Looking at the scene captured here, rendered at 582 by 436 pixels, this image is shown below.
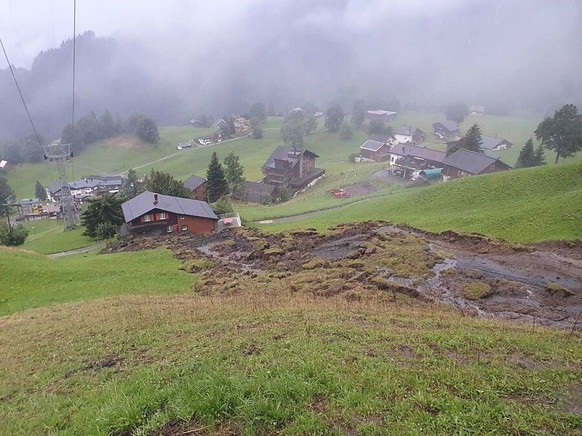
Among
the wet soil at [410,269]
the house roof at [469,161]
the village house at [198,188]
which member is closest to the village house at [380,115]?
the house roof at [469,161]

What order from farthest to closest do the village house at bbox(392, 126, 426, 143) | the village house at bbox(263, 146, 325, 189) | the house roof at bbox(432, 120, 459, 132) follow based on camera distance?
the house roof at bbox(432, 120, 459, 132) < the village house at bbox(392, 126, 426, 143) < the village house at bbox(263, 146, 325, 189)

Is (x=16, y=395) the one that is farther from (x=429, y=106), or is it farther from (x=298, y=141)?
(x=429, y=106)

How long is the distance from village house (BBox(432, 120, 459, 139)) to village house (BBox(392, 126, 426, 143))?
21.9ft

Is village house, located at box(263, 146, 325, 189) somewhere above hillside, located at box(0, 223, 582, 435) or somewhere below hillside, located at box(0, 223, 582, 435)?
below

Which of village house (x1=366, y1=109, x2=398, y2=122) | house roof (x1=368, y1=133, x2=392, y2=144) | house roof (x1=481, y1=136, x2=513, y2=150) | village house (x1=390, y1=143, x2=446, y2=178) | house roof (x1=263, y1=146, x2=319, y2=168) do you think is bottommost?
house roof (x1=481, y1=136, x2=513, y2=150)

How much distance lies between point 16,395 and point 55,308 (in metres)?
12.3

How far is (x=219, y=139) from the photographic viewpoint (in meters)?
163

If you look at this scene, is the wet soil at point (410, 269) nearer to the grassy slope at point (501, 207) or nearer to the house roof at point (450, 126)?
the grassy slope at point (501, 207)

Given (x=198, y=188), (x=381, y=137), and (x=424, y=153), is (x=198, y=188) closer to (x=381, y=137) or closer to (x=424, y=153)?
(x=424, y=153)

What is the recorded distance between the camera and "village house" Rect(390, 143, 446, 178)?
8469 cm

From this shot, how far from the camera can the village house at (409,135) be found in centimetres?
13250

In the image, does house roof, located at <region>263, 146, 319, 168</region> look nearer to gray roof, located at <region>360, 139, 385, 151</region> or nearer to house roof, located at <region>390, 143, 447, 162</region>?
house roof, located at <region>390, 143, 447, 162</region>

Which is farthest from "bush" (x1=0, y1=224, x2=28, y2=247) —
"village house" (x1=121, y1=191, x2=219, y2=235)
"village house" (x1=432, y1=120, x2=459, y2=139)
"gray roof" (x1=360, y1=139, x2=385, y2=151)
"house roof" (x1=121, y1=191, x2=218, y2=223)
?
"village house" (x1=432, y1=120, x2=459, y2=139)

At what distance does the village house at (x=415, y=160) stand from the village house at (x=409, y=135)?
40665 millimetres
